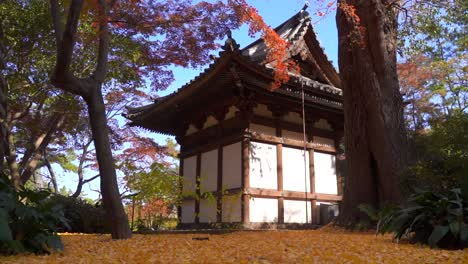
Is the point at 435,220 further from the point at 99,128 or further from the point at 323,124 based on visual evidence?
the point at 323,124

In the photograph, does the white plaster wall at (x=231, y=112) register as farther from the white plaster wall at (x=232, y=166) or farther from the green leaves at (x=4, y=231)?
the green leaves at (x=4, y=231)

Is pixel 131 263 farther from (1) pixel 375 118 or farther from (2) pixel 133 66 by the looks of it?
(2) pixel 133 66

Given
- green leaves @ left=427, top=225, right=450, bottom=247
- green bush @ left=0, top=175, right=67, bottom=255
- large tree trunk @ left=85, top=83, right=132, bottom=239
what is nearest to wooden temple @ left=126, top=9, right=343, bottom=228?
large tree trunk @ left=85, top=83, right=132, bottom=239

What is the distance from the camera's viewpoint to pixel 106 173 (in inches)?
229

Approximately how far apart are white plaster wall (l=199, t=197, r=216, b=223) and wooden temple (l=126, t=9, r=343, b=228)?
0.03 meters

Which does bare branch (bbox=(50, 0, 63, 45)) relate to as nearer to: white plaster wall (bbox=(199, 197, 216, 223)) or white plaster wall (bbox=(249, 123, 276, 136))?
white plaster wall (bbox=(249, 123, 276, 136))

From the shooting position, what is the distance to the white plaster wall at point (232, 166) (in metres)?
10.1

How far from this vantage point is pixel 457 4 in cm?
1067

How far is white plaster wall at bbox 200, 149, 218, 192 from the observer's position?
11.1 metres

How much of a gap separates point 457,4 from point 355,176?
652 cm

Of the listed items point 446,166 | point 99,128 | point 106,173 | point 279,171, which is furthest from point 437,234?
point 279,171

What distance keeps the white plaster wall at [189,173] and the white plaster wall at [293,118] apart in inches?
127

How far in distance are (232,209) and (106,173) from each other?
188 inches

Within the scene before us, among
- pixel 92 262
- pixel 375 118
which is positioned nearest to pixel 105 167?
pixel 92 262
